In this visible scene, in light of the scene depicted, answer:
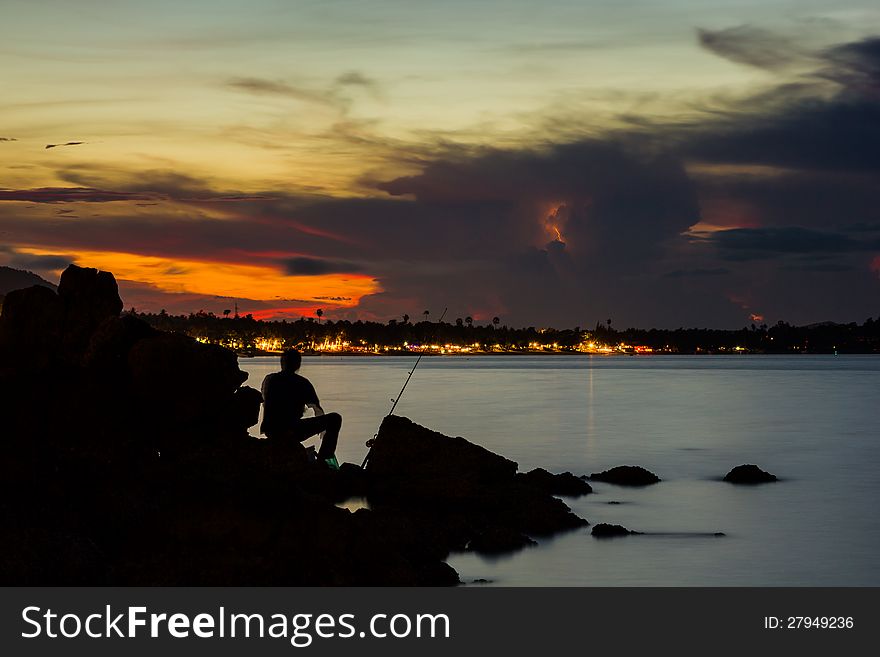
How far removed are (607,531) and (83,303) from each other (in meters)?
9.73

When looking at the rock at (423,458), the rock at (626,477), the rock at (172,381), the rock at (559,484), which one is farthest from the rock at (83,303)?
the rock at (626,477)

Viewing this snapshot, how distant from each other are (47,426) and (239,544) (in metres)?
6.07

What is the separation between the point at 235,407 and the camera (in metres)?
17.3

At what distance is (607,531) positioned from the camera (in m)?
17.7

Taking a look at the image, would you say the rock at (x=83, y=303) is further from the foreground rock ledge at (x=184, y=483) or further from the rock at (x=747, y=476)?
the rock at (x=747, y=476)

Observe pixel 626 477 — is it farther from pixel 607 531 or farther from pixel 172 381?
pixel 172 381

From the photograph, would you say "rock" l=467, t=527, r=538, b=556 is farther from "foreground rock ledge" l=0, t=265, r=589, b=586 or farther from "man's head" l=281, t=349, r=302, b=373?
"man's head" l=281, t=349, r=302, b=373

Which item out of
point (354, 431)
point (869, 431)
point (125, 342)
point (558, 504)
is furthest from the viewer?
point (869, 431)

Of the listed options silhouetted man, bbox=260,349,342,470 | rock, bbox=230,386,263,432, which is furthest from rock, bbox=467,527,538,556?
rock, bbox=230,386,263,432

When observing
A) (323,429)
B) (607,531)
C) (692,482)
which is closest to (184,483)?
(323,429)

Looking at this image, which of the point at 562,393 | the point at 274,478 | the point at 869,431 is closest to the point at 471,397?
the point at 562,393

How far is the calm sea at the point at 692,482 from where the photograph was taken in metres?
16.0

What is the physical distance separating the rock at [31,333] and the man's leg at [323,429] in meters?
4.59
